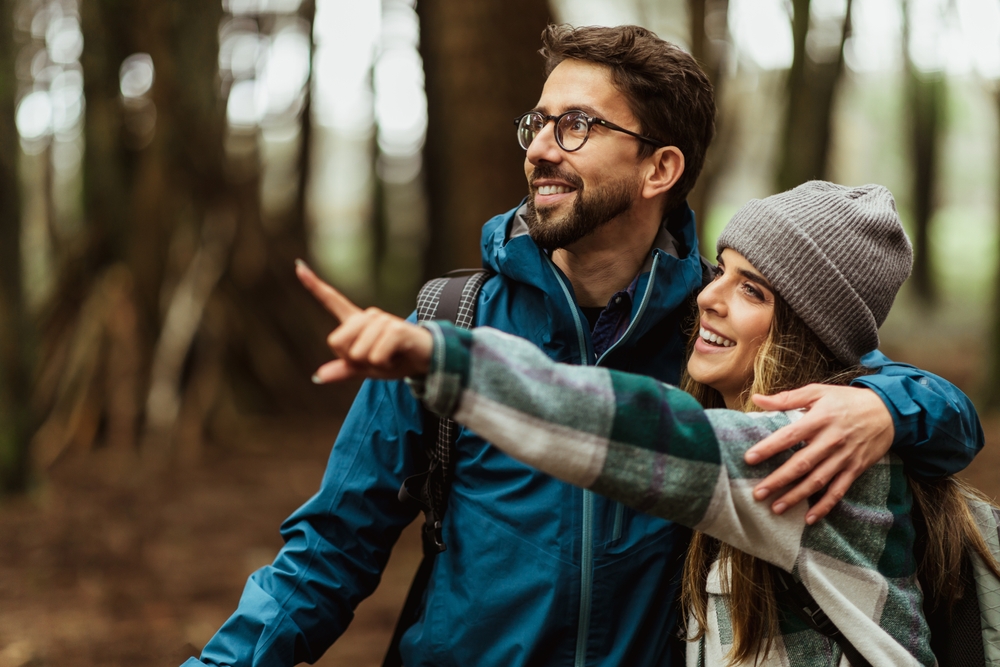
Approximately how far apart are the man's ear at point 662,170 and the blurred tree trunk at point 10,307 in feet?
16.7

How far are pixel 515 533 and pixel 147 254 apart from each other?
6.28 meters

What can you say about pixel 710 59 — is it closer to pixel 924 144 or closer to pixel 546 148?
pixel 546 148

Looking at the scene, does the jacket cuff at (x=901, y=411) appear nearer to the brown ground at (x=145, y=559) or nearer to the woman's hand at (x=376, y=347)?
the woman's hand at (x=376, y=347)

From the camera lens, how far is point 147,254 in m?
7.43

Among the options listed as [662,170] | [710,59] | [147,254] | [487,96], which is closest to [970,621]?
[662,170]

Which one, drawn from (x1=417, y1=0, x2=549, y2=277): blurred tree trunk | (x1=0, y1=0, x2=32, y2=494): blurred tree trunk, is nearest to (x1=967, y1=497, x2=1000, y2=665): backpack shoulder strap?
(x1=417, y1=0, x2=549, y2=277): blurred tree trunk

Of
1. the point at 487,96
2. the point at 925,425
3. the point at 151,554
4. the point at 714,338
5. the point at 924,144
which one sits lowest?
the point at 151,554

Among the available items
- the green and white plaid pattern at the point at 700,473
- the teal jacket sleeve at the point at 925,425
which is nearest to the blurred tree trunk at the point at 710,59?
the teal jacket sleeve at the point at 925,425

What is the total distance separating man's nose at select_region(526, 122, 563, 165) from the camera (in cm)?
233

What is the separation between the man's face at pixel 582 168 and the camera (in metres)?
2.29

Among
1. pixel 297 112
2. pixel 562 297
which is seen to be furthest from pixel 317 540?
pixel 297 112

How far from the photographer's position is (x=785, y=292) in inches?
75.4

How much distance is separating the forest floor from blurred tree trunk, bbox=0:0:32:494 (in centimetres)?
48

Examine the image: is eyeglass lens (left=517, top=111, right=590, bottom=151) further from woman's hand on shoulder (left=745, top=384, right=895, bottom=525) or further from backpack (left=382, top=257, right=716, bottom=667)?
woman's hand on shoulder (left=745, top=384, right=895, bottom=525)
